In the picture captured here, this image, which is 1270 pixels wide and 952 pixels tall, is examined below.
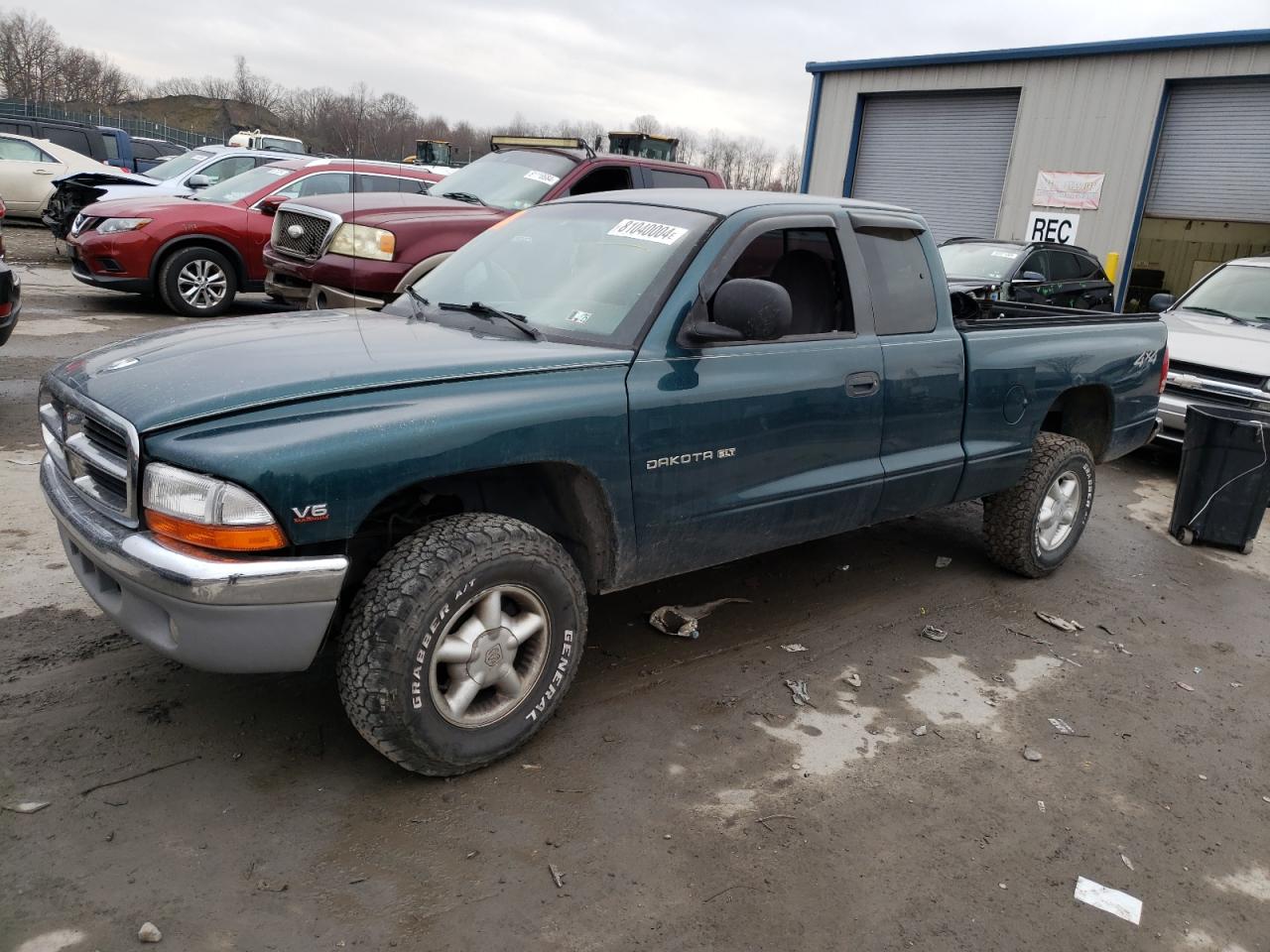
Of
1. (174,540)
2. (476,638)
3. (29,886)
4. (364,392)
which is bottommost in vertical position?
(29,886)

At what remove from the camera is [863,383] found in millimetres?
3969

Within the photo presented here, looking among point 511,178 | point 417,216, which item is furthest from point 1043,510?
point 511,178

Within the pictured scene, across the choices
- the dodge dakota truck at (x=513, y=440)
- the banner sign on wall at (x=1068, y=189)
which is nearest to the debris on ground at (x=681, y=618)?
the dodge dakota truck at (x=513, y=440)

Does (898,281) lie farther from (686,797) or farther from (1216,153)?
(1216,153)

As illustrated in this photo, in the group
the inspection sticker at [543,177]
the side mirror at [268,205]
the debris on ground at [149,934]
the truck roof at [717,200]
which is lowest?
the debris on ground at [149,934]

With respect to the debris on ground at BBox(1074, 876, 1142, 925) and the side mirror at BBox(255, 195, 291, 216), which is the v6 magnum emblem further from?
the side mirror at BBox(255, 195, 291, 216)

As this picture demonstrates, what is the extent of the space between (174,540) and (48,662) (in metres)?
1.41

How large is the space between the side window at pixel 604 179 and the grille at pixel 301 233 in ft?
7.15

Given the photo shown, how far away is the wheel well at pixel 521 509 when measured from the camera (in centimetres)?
310

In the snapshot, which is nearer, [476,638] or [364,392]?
[364,392]

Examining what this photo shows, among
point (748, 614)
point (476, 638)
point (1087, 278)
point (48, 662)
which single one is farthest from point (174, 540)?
point (1087, 278)

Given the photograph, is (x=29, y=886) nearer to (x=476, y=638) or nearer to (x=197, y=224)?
(x=476, y=638)

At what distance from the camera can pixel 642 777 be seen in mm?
3160

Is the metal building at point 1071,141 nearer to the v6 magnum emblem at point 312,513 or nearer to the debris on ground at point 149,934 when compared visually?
the v6 magnum emblem at point 312,513
